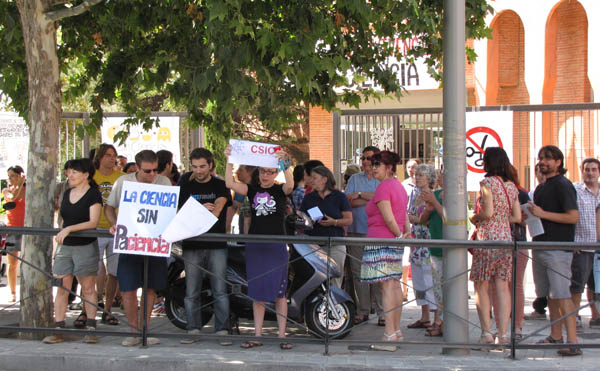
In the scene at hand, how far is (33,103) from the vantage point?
772cm

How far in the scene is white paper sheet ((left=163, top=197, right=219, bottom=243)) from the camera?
6.97 meters

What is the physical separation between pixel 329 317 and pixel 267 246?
1050 mm

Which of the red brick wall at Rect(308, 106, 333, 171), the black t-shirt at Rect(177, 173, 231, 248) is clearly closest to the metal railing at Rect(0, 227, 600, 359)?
the black t-shirt at Rect(177, 173, 231, 248)

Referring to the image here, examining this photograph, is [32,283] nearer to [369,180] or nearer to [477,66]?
[369,180]

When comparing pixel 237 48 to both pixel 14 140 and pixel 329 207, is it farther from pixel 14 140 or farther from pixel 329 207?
pixel 14 140

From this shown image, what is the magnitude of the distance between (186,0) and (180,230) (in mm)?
3021

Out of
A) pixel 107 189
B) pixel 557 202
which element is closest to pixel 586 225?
pixel 557 202

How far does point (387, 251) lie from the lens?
7.23 meters

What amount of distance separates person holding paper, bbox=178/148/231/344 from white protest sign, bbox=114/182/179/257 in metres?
0.30

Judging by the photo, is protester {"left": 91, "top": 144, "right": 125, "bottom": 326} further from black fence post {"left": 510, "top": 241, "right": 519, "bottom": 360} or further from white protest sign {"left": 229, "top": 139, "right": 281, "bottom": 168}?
black fence post {"left": 510, "top": 241, "right": 519, "bottom": 360}

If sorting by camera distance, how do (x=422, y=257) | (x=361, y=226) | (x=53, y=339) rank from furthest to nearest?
(x=361, y=226) → (x=422, y=257) → (x=53, y=339)

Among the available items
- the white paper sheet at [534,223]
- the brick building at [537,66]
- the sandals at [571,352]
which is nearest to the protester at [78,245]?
the white paper sheet at [534,223]

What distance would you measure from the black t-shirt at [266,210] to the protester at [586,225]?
3204mm

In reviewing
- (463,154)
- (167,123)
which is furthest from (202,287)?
(167,123)
